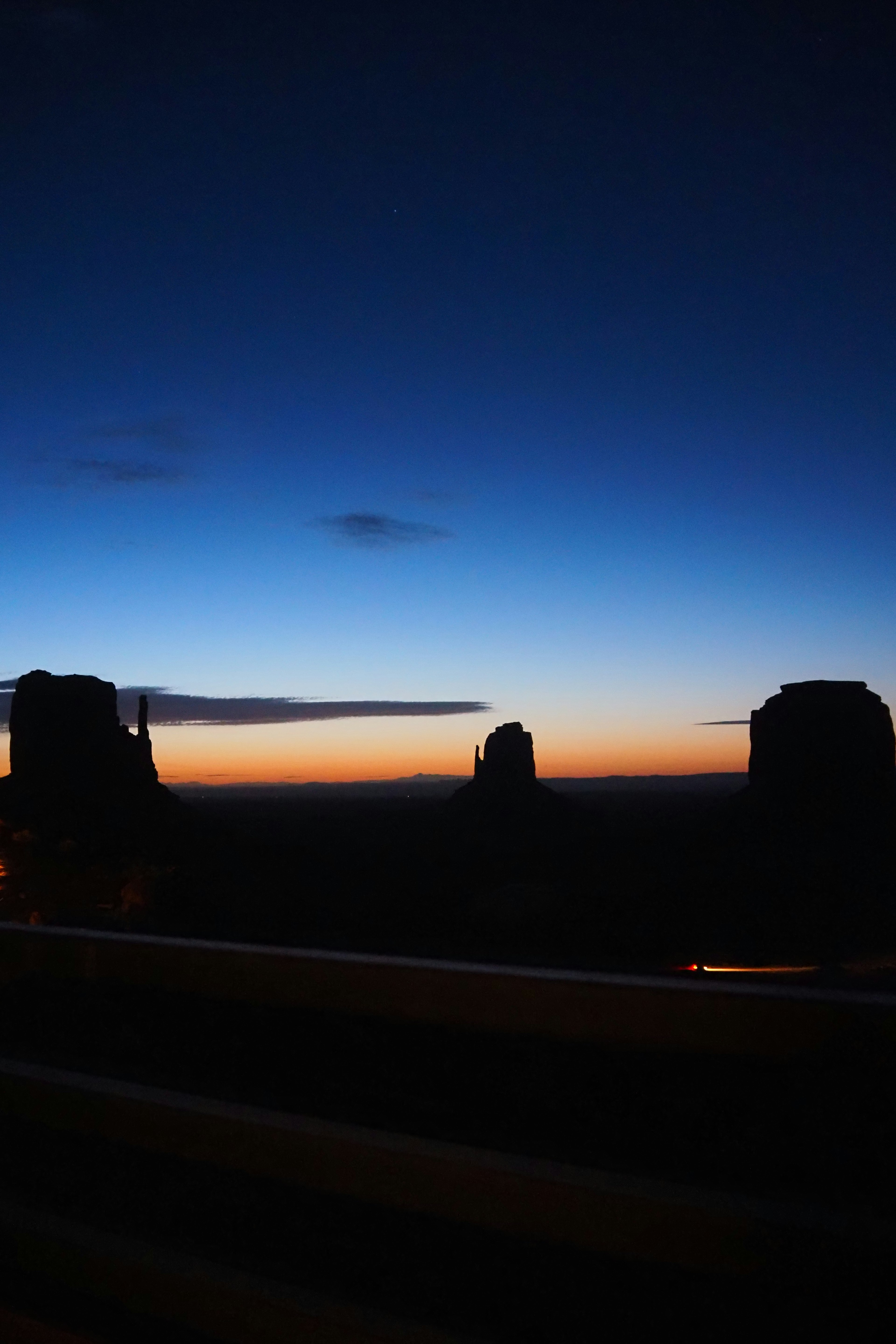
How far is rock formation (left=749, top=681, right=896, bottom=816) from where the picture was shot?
85.3 metres

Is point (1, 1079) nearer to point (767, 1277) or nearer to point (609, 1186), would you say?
point (609, 1186)

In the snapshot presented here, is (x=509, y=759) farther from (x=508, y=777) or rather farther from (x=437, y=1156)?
(x=437, y=1156)

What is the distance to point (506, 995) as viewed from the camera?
197 cm

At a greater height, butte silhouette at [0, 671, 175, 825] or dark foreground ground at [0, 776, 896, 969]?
butte silhouette at [0, 671, 175, 825]

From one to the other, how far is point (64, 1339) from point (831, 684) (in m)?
96.2

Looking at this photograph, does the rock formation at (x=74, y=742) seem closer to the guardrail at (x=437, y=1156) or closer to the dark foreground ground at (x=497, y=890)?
the dark foreground ground at (x=497, y=890)

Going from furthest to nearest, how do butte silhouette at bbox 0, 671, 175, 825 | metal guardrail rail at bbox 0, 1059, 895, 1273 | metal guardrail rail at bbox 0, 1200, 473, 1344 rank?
butte silhouette at bbox 0, 671, 175, 825, metal guardrail rail at bbox 0, 1200, 473, 1344, metal guardrail rail at bbox 0, 1059, 895, 1273

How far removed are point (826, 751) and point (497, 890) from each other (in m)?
59.2

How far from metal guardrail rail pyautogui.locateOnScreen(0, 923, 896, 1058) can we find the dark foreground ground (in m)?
0.48

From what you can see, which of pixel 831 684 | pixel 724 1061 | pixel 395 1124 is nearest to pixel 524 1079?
pixel 395 1124

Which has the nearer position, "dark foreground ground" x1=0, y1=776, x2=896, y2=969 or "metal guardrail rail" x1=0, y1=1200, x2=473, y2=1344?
"metal guardrail rail" x1=0, y1=1200, x2=473, y2=1344

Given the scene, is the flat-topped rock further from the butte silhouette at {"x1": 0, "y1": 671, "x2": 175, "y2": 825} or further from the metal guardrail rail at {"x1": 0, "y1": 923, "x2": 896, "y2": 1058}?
the metal guardrail rail at {"x1": 0, "y1": 923, "x2": 896, "y2": 1058}

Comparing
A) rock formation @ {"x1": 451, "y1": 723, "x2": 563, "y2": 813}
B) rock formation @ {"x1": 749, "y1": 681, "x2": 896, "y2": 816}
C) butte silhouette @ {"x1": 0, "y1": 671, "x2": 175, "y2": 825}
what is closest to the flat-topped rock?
rock formation @ {"x1": 451, "y1": 723, "x2": 563, "y2": 813}

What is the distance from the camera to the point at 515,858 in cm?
7050
